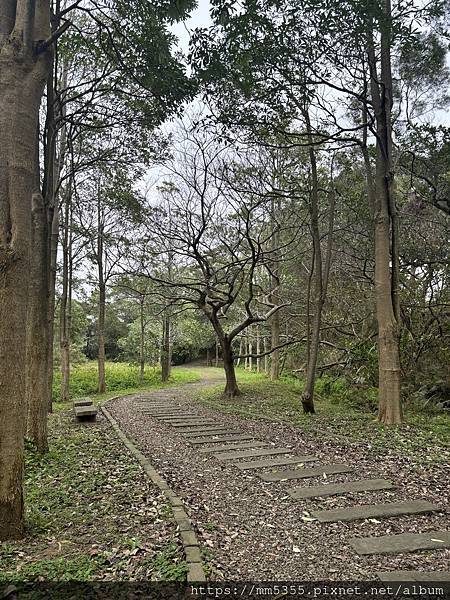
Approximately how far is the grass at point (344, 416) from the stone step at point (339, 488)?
1012mm

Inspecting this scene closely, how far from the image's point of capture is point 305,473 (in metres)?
4.71

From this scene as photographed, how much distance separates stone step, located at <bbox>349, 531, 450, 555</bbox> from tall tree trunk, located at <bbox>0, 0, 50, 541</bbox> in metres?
2.39

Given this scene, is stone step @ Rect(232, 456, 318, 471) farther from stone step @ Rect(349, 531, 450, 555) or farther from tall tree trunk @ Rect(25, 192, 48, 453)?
tall tree trunk @ Rect(25, 192, 48, 453)

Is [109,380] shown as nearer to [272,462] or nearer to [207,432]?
[207,432]

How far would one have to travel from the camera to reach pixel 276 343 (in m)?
15.3

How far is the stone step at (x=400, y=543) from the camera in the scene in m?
2.94

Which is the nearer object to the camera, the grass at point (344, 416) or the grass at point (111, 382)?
the grass at point (344, 416)

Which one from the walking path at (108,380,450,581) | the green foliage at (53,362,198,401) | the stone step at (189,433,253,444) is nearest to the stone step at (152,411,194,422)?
the stone step at (189,433,253,444)

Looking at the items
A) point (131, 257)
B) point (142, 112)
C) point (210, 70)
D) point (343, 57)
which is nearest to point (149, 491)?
point (210, 70)

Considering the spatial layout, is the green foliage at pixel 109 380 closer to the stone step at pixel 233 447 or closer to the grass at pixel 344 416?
the grass at pixel 344 416

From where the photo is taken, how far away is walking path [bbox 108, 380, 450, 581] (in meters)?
2.78

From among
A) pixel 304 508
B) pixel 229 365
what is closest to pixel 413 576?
pixel 304 508

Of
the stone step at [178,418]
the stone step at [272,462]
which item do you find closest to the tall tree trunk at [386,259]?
the stone step at [272,462]

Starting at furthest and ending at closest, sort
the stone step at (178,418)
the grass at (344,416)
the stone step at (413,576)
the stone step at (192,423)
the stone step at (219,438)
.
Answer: the stone step at (178,418) < the stone step at (192,423) < the stone step at (219,438) < the grass at (344,416) < the stone step at (413,576)
